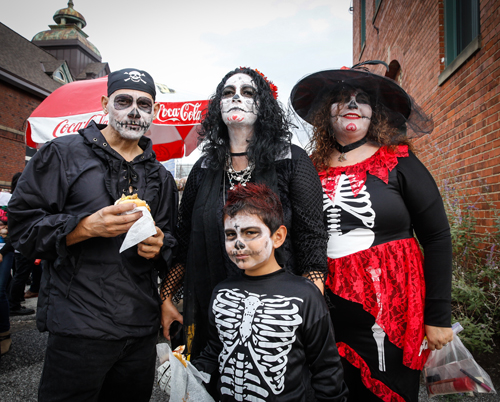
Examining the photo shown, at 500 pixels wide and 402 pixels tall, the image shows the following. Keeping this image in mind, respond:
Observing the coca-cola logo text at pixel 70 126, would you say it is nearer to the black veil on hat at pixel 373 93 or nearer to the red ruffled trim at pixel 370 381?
the black veil on hat at pixel 373 93

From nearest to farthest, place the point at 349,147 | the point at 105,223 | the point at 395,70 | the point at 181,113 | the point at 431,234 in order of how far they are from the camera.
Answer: the point at 105,223 < the point at 431,234 < the point at 349,147 < the point at 181,113 < the point at 395,70

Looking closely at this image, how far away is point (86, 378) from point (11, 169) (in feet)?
56.7

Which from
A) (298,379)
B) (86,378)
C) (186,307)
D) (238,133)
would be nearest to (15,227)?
(86,378)

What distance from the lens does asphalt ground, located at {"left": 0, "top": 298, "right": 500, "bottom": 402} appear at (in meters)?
2.84

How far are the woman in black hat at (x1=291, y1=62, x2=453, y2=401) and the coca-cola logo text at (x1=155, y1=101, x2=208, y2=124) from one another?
371 centimetres

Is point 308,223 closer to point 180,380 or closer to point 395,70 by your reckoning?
point 180,380

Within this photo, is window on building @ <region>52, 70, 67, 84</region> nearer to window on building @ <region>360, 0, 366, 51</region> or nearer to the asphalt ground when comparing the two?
window on building @ <region>360, 0, 366, 51</region>

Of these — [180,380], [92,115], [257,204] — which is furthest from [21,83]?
[180,380]

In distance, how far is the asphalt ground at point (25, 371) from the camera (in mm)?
2836

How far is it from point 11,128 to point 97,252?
1758 cm

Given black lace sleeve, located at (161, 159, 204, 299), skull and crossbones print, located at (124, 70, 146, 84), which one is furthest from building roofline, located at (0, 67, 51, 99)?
black lace sleeve, located at (161, 159, 204, 299)

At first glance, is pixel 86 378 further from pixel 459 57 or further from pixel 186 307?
pixel 459 57

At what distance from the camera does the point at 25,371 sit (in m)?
3.31

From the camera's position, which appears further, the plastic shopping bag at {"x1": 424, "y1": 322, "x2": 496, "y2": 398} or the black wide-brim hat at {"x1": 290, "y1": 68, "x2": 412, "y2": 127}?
the black wide-brim hat at {"x1": 290, "y1": 68, "x2": 412, "y2": 127}
